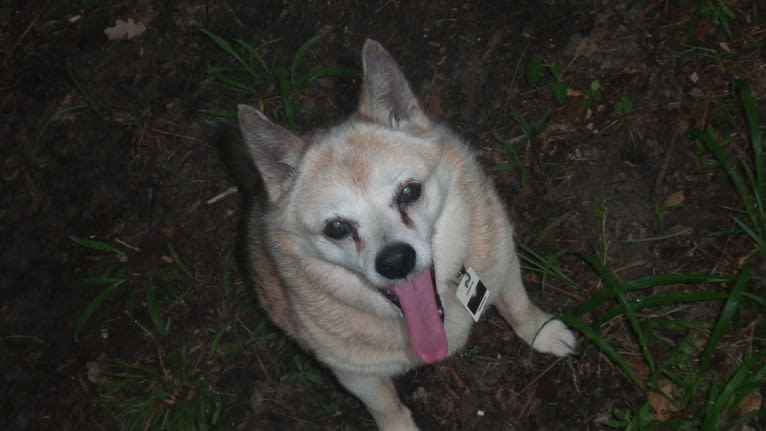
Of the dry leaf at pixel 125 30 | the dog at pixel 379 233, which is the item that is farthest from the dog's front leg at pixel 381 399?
the dry leaf at pixel 125 30

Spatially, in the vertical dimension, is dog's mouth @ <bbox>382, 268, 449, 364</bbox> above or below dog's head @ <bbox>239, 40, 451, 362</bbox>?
below

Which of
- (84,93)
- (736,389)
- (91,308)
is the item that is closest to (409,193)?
(736,389)

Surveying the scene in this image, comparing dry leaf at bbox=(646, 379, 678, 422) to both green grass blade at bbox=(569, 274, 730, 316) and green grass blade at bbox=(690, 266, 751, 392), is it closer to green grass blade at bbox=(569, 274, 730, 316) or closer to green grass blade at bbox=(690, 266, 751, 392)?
green grass blade at bbox=(690, 266, 751, 392)

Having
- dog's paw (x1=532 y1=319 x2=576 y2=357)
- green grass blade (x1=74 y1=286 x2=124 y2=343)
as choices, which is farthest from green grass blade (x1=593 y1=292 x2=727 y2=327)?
green grass blade (x1=74 y1=286 x2=124 y2=343)

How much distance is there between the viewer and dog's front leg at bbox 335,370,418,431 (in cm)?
260

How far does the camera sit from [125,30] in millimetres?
4152

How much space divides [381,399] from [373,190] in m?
0.99

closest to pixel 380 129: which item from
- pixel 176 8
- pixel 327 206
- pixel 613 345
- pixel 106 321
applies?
pixel 327 206

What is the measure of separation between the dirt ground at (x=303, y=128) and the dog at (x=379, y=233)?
558 mm

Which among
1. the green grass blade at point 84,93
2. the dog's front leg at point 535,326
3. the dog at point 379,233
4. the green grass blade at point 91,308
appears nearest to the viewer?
the dog at point 379,233

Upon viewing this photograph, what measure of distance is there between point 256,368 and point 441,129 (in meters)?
1.61

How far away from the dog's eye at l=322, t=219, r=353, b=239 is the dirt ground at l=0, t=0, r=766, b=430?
1101mm

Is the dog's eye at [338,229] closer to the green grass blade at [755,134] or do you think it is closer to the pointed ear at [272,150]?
the pointed ear at [272,150]

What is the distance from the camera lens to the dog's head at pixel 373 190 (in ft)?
6.98
